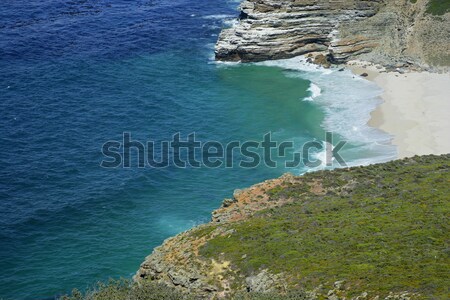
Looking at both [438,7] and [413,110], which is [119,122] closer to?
[413,110]

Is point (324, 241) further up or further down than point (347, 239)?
further down

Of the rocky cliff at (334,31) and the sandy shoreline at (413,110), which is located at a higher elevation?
the rocky cliff at (334,31)

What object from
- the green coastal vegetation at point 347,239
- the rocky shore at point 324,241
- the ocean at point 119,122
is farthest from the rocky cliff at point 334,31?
the green coastal vegetation at point 347,239

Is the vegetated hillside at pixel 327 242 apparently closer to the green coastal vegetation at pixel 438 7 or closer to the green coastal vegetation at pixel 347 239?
the green coastal vegetation at pixel 347 239

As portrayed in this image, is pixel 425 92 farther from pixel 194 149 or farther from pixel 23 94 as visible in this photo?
pixel 23 94

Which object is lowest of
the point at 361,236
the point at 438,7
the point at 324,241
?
the point at 324,241

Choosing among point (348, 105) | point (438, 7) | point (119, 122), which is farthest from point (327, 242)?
point (438, 7)

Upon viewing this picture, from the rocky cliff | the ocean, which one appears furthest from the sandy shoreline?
the rocky cliff
